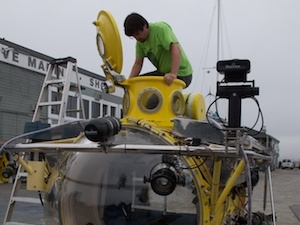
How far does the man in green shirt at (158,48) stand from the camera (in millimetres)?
4223

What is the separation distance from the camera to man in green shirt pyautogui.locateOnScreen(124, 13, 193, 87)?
13.9ft

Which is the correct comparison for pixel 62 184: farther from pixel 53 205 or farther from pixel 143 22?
pixel 143 22

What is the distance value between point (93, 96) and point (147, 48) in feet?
44.4

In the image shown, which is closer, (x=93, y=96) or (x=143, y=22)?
(x=143, y=22)

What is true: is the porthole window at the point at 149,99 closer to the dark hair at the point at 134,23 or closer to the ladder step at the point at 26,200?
the dark hair at the point at 134,23

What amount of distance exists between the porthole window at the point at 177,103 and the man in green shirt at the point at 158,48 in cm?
18

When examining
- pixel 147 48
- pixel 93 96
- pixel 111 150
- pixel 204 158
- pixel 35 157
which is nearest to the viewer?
pixel 111 150

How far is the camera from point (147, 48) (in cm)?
458

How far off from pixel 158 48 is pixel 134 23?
42 centimetres

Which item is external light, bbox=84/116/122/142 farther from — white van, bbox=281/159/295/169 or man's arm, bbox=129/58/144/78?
white van, bbox=281/159/295/169

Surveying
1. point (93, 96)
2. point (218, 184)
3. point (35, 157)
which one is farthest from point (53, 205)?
point (93, 96)

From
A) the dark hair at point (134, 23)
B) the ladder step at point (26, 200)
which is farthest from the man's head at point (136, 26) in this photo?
the ladder step at point (26, 200)

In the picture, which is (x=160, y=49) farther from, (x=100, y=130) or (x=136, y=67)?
(x=100, y=130)

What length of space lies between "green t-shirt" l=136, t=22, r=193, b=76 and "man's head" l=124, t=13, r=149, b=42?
0.11 metres
